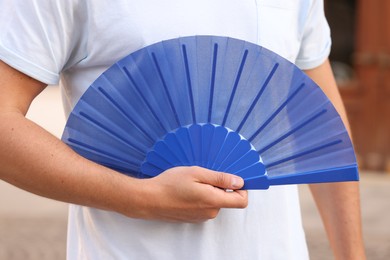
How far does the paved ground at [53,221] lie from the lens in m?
5.97

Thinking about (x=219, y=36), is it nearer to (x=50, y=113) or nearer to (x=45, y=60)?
(x=45, y=60)

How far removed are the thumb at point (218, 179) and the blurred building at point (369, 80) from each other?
6.08m

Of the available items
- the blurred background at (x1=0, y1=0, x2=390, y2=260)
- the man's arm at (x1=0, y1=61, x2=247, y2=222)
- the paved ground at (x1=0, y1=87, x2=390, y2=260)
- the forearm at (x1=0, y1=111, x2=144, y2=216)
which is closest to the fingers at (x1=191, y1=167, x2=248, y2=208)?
the man's arm at (x1=0, y1=61, x2=247, y2=222)

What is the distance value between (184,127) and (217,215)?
182 mm

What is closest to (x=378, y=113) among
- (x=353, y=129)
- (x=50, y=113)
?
(x=353, y=129)

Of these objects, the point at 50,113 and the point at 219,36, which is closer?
the point at 219,36

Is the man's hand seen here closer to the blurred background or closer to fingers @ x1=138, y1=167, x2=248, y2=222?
fingers @ x1=138, y1=167, x2=248, y2=222

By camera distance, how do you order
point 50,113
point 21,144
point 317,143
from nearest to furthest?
point 21,144, point 317,143, point 50,113

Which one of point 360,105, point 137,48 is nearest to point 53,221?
point 360,105

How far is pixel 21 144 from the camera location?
5.70ft

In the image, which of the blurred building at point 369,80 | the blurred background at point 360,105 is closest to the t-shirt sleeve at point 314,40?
the blurred background at point 360,105

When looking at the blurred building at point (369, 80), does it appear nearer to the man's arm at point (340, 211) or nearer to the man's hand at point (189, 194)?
the man's arm at point (340, 211)

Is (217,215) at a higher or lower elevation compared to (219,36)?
lower

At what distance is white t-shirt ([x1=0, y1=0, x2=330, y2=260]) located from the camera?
5.80 ft
